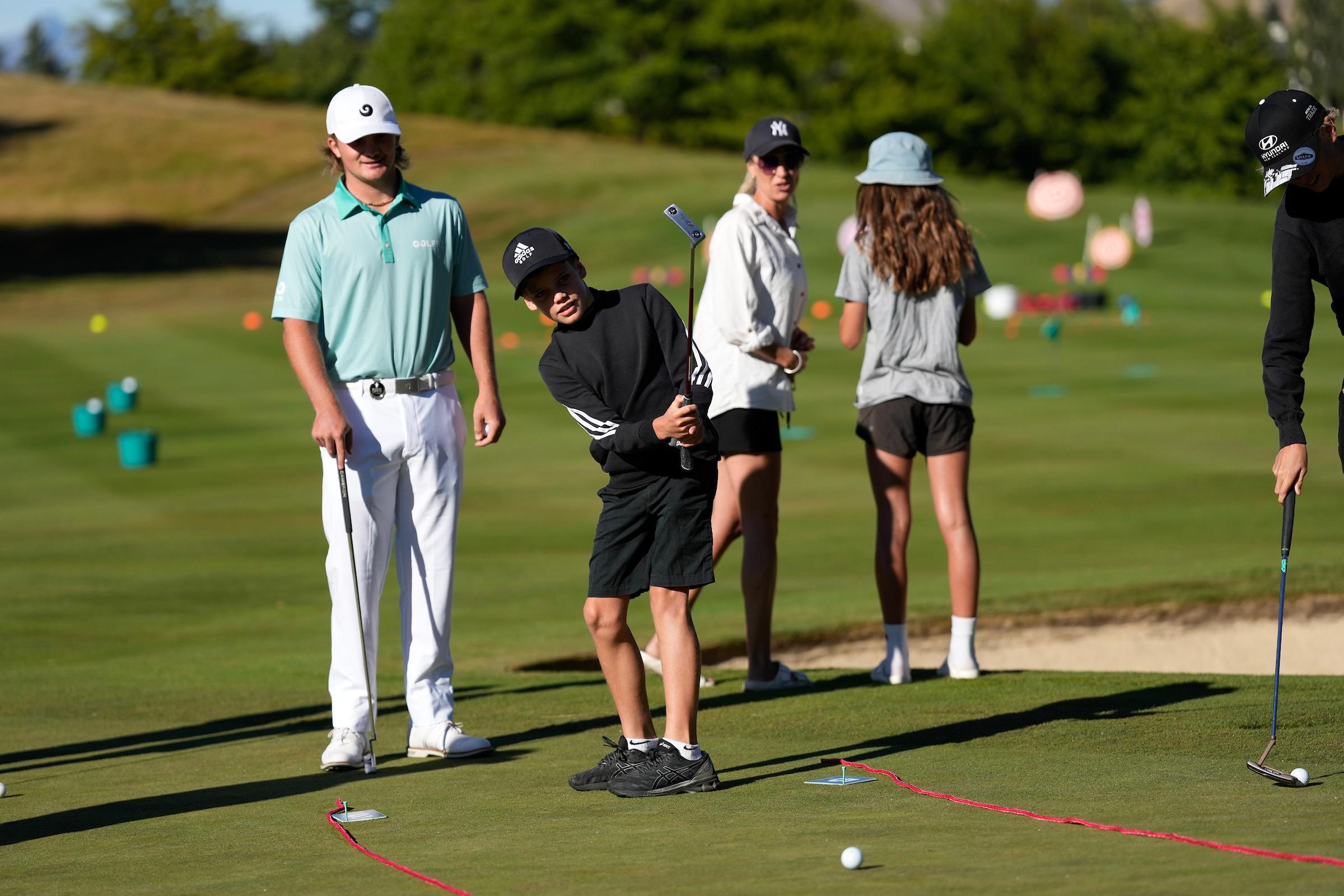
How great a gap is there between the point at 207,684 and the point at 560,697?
196 centimetres

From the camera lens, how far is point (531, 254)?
18.6 feet

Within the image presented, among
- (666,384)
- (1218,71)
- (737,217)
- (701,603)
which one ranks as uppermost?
(1218,71)

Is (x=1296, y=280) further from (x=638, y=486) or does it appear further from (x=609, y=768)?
(x=609, y=768)

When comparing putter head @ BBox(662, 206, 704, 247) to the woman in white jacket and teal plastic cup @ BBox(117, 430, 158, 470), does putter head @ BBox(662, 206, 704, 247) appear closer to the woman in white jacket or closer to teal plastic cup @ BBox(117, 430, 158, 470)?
the woman in white jacket

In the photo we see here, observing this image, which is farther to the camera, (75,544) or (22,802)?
(75,544)

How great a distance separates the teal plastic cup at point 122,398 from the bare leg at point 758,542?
16.2 meters

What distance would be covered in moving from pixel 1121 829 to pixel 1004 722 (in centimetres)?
203

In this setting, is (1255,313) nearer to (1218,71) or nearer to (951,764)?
(951,764)

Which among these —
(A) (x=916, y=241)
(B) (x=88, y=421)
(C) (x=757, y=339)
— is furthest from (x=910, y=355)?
(B) (x=88, y=421)

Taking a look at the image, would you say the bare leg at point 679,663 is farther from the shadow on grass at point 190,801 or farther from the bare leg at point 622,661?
the shadow on grass at point 190,801

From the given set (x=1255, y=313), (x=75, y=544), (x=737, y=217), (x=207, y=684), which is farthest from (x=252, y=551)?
(x=1255, y=313)

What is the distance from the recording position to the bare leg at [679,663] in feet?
18.9

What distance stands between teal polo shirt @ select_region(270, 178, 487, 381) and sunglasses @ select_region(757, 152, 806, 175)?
163cm

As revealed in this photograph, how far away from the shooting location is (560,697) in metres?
8.05
